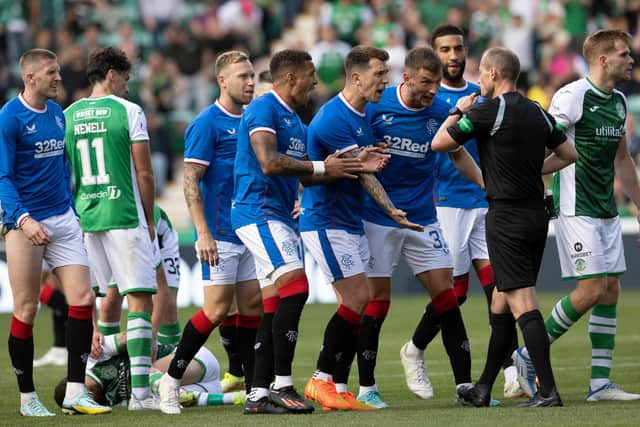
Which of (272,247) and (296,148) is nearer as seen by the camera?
(272,247)

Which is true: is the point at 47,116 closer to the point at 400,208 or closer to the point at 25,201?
the point at 25,201

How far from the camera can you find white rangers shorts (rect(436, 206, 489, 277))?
436 inches

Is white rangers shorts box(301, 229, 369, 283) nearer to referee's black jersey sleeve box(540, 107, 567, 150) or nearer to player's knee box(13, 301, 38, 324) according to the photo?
referee's black jersey sleeve box(540, 107, 567, 150)

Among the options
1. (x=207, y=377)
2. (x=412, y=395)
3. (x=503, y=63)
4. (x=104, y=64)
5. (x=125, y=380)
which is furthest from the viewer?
(x=412, y=395)

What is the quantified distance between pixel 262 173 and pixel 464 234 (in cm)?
261

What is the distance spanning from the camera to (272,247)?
29.3 feet

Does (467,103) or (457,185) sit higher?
(467,103)

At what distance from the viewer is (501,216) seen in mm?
8719

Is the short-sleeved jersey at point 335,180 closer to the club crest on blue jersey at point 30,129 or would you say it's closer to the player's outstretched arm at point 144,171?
the player's outstretched arm at point 144,171

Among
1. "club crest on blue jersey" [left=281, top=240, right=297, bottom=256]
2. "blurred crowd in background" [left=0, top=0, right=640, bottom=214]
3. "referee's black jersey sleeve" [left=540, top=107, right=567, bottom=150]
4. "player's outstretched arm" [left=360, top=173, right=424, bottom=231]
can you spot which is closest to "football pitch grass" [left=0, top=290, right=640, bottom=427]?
"club crest on blue jersey" [left=281, top=240, right=297, bottom=256]

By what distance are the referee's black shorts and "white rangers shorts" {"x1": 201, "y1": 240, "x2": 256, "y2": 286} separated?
2.18 m

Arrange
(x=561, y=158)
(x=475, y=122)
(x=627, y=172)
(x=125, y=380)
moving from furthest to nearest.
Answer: (x=125, y=380) → (x=627, y=172) → (x=561, y=158) → (x=475, y=122)

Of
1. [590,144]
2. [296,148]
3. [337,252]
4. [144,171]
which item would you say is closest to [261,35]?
[144,171]

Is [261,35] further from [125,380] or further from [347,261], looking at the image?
[347,261]
